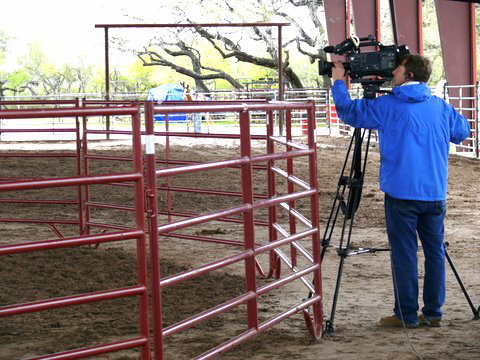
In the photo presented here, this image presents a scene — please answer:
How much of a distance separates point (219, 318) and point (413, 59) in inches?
81.7

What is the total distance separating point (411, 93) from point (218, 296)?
2.08m

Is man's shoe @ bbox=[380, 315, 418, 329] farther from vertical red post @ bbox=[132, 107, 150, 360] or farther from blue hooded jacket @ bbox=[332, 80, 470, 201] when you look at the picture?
vertical red post @ bbox=[132, 107, 150, 360]

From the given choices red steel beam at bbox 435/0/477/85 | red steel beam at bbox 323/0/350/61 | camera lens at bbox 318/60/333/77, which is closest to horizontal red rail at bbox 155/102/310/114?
camera lens at bbox 318/60/333/77

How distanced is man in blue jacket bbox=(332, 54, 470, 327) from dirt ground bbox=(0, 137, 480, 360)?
395mm

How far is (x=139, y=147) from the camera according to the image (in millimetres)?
3818

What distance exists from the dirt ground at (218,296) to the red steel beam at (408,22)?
10537 mm

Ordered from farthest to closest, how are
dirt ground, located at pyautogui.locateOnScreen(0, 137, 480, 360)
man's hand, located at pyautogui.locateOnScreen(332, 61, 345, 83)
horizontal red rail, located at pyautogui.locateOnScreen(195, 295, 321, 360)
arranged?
1. man's hand, located at pyautogui.locateOnScreen(332, 61, 345, 83)
2. dirt ground, located at pyautogui.locateOnScreen(0, 137, 480, 360)
3. horizontal red rail, located at pyautogui.locateOnScreen(195, 295, 321, 360)

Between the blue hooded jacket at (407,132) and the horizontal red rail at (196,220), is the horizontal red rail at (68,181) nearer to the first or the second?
the horizontal red rail at (196,220)

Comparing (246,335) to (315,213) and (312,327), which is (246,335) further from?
(315,213)

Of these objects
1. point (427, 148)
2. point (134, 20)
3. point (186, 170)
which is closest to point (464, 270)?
point (427, 148)

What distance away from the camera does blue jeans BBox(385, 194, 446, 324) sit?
520cm

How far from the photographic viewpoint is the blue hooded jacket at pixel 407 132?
16.9ft

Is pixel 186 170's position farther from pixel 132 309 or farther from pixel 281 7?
pixel 281 7

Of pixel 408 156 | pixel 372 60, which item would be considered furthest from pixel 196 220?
pixel 372 60
